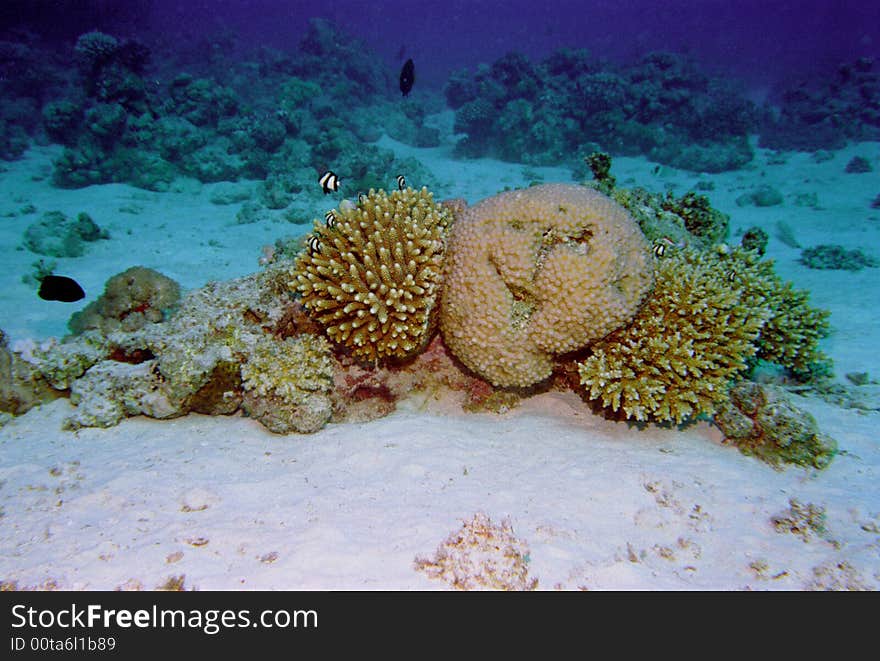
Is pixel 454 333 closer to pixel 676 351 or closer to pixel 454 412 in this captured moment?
pixel 454 412

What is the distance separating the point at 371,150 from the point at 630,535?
18.3m

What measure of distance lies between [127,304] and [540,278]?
5.63 metres

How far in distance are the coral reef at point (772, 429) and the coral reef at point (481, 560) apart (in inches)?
123

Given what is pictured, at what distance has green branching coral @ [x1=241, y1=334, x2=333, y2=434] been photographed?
15.1 feet

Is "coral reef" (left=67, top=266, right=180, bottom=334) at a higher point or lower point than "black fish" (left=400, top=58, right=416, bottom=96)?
lower

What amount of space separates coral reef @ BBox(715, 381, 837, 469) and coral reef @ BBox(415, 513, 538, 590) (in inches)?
123

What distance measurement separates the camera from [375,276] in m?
4.54

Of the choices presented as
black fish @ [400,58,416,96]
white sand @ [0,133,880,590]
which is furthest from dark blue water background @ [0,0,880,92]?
white sand @ [0,133,880,590]

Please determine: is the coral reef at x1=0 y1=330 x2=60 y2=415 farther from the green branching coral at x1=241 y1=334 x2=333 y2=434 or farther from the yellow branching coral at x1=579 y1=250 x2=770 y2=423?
the yellow branching coral at x1=579 y1=250 x2=770 y2=423

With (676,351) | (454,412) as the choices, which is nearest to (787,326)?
(676,351)

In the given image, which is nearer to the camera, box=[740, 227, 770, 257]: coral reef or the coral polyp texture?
the coral polyp texture

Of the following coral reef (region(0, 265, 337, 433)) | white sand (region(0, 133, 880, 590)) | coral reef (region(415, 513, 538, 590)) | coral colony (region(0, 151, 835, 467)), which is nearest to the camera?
coral reef (region(415, 513, 538, 590))

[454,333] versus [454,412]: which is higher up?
[454,333]

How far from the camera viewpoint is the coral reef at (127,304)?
6.11 meters
